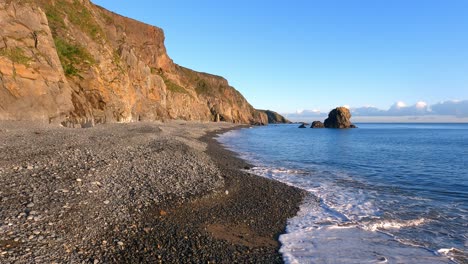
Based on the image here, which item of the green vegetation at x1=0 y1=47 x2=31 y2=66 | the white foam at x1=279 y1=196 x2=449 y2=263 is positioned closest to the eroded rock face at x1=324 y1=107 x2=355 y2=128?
the green vegetation at x1=0 y1=47 x2=31 y2=66

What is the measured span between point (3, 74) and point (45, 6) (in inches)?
829

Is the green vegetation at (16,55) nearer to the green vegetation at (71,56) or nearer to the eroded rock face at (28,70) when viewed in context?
the eroded rock face at (28,70)

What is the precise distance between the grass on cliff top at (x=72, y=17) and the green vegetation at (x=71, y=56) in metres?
2.40

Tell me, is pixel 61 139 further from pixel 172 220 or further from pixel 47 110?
pixel 172 220

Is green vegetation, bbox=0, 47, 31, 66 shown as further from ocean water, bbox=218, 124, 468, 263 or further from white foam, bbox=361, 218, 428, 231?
white foam, bbox=361, 218, 428, 231

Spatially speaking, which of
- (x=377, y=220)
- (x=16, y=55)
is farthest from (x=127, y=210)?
(x=16, y=55)

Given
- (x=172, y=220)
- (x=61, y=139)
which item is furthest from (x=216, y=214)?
(x=61, y=139)

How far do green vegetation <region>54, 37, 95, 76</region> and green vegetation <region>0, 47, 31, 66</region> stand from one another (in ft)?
26.0

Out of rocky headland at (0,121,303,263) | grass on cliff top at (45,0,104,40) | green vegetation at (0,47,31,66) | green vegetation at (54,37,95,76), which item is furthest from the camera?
grass on cliff top at (45,0,104,40)

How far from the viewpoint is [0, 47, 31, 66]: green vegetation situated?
92.1ft

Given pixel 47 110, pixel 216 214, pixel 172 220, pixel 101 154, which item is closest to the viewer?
pixel 172 220

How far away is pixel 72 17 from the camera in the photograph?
46688mm

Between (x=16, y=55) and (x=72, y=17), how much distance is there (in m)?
21.1

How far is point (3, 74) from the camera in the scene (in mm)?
27359
